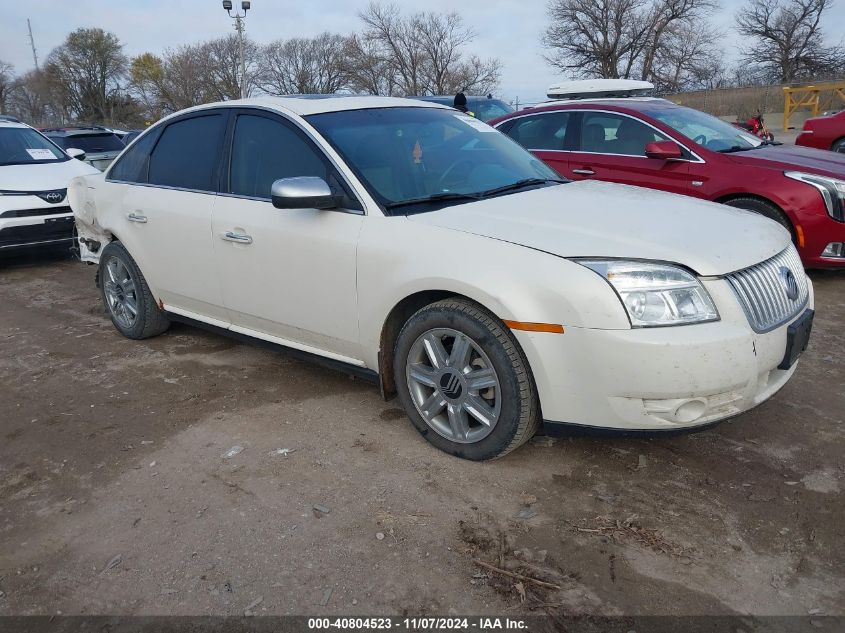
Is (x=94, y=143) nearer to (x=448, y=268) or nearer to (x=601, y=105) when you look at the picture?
(x=601, y=105)

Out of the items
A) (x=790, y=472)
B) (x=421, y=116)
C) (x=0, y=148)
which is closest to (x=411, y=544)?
(x=790, y=472)

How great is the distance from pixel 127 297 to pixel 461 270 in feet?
10.3

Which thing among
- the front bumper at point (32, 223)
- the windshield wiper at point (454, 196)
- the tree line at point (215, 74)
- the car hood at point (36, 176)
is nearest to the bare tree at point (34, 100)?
the tree line at point (215, 74)

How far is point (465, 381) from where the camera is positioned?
313cm

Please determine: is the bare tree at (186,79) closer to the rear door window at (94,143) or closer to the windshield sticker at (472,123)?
the rear door window at (94,143)

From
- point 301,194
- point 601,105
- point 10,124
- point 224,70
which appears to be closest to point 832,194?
point 601,105

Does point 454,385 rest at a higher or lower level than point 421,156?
lower

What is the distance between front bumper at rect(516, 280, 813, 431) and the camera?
2.70 m

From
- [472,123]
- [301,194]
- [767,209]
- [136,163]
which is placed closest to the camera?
[301,194]

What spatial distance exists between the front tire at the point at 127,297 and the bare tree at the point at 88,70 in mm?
63138

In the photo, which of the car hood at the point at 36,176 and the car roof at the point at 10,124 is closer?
the car hood at the point at 36,176

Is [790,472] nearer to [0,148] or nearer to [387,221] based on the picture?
[387,221]

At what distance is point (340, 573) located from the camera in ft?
8.16

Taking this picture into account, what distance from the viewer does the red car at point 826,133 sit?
12.0 m
